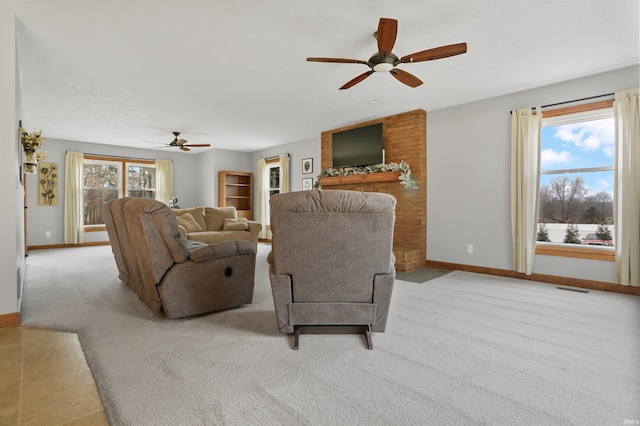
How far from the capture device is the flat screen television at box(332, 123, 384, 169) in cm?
572

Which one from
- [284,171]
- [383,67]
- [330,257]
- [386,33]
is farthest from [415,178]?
[284,171]

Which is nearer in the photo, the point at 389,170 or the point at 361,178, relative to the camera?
the point at 389,170

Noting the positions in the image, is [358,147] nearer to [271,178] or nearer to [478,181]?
[478,181]

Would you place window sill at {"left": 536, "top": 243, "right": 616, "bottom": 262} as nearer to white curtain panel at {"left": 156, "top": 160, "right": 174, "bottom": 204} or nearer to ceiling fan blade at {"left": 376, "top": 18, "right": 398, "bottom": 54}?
ceiling fan blade at {"left": 376, "top": 18, "right": 398, "bottom": 54}

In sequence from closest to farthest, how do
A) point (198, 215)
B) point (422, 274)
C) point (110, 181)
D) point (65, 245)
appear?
point (422, 274), point (198, 215), point (65, 245), point (110, 181)

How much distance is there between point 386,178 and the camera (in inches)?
213

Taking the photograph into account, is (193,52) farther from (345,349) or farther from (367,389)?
(367,389)

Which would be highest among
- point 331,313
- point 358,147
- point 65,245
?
point 358,147

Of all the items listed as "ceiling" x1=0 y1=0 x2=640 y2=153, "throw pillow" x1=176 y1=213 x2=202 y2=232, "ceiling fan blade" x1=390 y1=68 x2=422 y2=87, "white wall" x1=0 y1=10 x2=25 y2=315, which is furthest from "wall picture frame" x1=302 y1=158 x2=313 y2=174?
"white wall" x1=0 y1=10 x2=25 y2=315

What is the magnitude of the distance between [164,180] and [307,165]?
4042 millimetres

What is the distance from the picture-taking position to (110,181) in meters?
8.23

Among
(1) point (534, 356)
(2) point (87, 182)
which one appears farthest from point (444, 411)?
(2) point (87, 182)

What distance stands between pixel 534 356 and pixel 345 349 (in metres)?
1.18

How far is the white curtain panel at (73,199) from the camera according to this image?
24.4 ft
